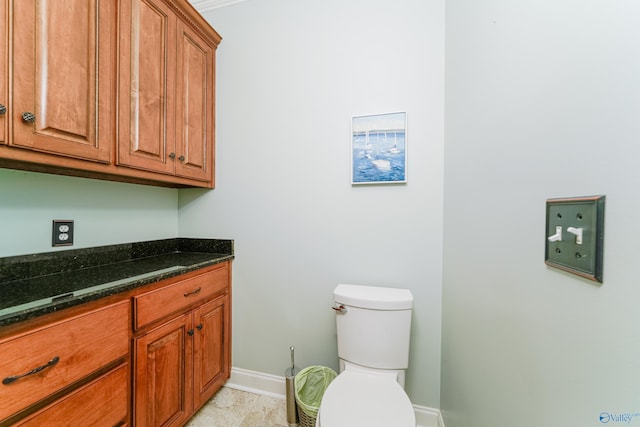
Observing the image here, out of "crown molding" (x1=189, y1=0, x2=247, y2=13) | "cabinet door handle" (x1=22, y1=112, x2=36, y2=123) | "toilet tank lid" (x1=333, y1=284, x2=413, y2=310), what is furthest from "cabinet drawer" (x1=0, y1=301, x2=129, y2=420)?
"crown molding" (x1=189, y1=0, x2=247, y2=13)

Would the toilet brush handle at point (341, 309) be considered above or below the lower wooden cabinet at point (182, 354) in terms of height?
above

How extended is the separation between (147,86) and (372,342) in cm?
167

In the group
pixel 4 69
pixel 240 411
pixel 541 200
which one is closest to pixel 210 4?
pixel 4 69

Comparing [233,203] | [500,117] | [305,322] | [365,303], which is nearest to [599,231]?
[500,117]

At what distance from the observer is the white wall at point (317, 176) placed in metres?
1.35

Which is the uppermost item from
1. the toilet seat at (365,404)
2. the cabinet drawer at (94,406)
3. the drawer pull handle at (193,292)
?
the drawer pull handle at (193,292)

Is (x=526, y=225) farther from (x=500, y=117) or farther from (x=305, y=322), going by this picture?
(x=305, y=322)

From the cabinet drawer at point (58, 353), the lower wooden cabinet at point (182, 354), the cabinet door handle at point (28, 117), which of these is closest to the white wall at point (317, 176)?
the lower wooden cabinet at point (182, 354)

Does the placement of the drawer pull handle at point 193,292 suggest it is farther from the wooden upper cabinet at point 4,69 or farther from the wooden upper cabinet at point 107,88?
the wooden upper cabinet at point 4,69

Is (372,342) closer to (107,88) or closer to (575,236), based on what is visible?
(575,236)

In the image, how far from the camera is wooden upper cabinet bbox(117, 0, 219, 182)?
115 cm

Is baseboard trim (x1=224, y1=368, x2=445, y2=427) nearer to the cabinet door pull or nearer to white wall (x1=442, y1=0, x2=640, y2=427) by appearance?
the cabinet door pull

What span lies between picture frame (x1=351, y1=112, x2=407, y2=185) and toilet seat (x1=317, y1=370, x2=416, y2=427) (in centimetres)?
98

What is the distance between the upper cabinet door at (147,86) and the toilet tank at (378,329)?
1239 millimetres
